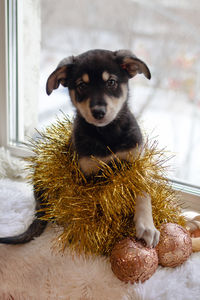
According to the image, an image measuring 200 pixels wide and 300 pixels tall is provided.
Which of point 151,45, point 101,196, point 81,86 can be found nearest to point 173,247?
point 101,196

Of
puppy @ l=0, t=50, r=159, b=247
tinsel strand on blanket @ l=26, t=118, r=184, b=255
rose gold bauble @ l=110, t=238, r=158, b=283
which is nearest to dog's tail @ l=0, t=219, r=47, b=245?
puppy @ l=0, t=50, r=159, b=247

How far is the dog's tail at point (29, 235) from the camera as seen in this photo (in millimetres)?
1028

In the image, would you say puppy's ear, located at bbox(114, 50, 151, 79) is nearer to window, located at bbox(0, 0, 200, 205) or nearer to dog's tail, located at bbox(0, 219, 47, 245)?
window, located at bbox(0, 0, 200, 205)

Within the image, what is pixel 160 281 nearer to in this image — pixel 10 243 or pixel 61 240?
pixel 61 240

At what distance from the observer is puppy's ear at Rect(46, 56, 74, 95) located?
959 mm

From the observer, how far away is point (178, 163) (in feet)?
5.28

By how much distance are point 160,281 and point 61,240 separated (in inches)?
13.6

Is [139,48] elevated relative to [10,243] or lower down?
elevated

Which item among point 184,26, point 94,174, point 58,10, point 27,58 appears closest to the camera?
point 94,174

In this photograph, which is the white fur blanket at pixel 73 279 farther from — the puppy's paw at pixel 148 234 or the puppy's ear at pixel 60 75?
the puppy's ear at pixel 60 75

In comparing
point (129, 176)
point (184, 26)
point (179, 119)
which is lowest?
point (129, 176)

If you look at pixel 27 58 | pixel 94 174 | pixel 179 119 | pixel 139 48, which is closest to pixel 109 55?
→ pixel 94 174

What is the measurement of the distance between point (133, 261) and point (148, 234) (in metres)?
0.10

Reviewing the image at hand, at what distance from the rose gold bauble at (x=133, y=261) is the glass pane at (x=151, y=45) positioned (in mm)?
595
